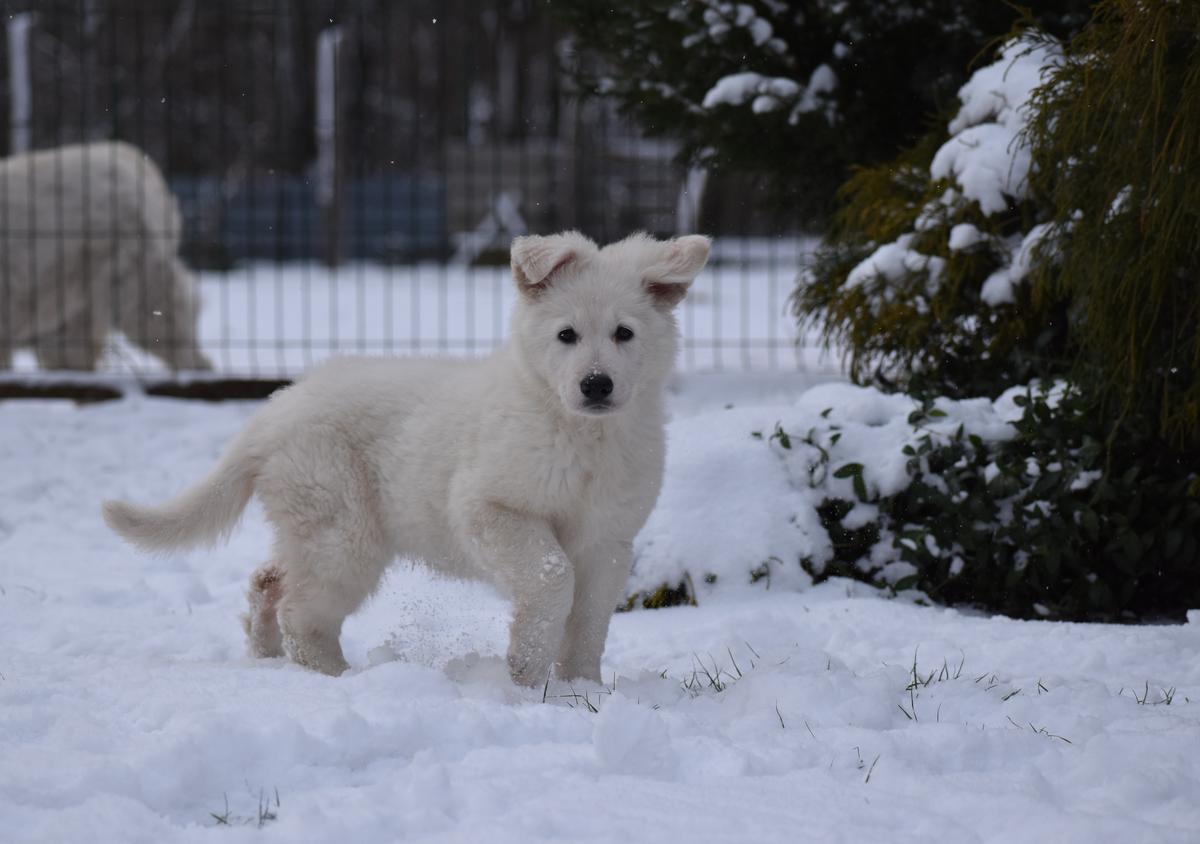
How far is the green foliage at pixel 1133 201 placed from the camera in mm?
3951

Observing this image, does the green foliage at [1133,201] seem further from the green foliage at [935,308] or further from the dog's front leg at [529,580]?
the dog's front leg at [529,580]

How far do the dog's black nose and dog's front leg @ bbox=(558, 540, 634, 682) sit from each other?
1.62ft

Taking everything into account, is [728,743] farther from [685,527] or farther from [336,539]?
[685,527]

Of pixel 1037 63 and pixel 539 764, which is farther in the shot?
pixel 1037 63

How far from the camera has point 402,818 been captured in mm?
2438

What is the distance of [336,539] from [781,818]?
1806mm

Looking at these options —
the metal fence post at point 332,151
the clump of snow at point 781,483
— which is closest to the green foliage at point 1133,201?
the clump of snow at point 781,483

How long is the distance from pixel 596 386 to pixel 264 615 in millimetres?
1442

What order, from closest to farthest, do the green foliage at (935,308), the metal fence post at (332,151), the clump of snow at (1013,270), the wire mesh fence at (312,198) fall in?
the clump of snow at (1013,270) → the green foliage at (935,308) → the wire mesh fence at (312,198) → the metal fence post at (332,151)

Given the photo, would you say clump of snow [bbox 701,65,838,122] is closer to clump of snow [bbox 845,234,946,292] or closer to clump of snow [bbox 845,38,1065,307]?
clump of snow [bbox 845,38,1065,307]

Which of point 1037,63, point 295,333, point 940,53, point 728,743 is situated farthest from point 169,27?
point 728,743

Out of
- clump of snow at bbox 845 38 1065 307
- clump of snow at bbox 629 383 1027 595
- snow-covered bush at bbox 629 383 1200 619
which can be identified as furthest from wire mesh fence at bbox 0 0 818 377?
snow-covered bush at bbox 629 383 1200 619

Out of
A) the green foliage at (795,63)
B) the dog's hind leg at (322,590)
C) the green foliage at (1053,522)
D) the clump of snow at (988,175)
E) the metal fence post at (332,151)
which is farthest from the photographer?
the metal fence post at (332,151)

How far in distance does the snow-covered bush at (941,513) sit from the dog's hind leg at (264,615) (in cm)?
138
